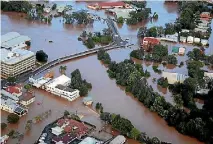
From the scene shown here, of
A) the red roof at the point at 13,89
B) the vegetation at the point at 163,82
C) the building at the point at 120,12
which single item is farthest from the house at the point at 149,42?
the red roof at the point at 13,89

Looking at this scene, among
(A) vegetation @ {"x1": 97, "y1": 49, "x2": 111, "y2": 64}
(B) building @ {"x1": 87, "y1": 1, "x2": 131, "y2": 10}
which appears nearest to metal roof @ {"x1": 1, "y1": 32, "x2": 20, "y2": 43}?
(A) vegetation @ {"x1": 97, "y1": 49, "x2": 111, "y2": 64}

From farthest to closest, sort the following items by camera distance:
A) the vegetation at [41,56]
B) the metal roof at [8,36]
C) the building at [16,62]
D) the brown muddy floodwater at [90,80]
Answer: the metal roof at [8,36]
the vegetation at [41,56]
the building at [16,62]
the brown muddy floodwater at [90,80]

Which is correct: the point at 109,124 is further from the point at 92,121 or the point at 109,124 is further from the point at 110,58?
the point at 110,58

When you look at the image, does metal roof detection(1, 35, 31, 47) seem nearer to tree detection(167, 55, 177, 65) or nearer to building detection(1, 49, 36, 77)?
building detection(1, 49, 36, 77)

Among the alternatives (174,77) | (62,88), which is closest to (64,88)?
(62,88)

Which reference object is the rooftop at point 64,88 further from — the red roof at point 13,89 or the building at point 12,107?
the building at point 12,107

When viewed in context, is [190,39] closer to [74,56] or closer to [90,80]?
[74,56]
